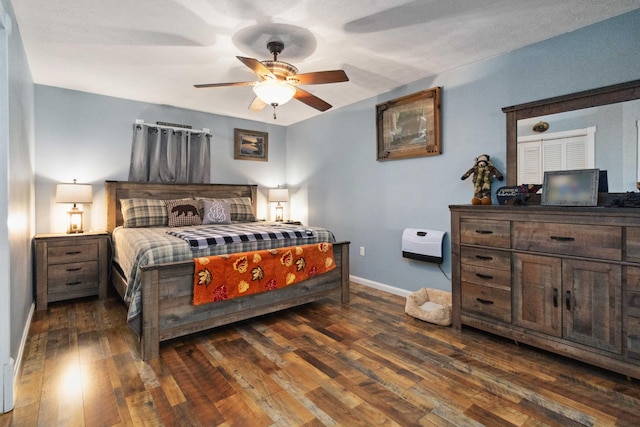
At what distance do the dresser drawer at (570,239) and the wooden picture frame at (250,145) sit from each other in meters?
3.89

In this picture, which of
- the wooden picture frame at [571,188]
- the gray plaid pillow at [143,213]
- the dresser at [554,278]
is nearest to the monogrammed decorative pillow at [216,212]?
the gray plaid pillow at [143,213]

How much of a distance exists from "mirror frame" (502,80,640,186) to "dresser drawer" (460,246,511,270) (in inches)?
27.1

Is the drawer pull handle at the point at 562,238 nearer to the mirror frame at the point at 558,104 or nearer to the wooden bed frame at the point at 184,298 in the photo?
the mirror frame at the point at 558,104

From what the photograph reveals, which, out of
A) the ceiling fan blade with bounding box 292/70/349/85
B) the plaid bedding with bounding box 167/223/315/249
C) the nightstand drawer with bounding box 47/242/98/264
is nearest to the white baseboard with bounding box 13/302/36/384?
the nightstand drawer with bounding box 47/242/98/264

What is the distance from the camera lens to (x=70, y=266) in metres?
3.30

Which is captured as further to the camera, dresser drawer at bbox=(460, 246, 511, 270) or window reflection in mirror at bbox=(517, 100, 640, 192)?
dresser drawer at bbox=(460, 246, 511, 270)

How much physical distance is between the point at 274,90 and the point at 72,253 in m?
2.73

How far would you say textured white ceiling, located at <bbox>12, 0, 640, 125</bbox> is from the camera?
2.11m

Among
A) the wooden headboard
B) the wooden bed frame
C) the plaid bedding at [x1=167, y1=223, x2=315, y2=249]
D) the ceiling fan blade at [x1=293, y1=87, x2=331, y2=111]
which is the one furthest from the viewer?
the wooden headboard

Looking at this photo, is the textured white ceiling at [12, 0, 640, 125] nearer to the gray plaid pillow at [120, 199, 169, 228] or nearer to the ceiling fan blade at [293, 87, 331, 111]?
the ceiling fan blade at [293, 87, 331, 111]

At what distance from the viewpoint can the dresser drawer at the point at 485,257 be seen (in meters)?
2.41

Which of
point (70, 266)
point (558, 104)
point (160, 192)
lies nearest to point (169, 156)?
point (160, 192)

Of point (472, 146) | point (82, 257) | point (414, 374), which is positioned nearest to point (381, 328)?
point (414, 374)

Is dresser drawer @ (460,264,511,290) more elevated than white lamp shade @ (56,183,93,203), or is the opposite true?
white lamp shade @ (56,183,93,203)
